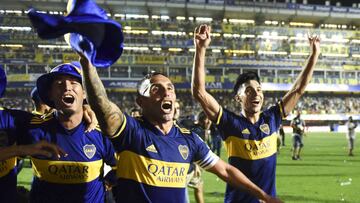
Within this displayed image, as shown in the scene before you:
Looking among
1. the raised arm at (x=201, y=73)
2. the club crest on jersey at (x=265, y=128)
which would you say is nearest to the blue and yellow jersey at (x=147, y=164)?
the raised arm at (x=201, y=73)

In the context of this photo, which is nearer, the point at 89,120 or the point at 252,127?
the point at 89,120

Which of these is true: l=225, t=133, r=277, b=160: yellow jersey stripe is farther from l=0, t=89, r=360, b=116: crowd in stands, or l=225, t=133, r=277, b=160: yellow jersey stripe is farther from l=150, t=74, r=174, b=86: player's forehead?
l=0, t=89, r=360, b=116: crowd in stands

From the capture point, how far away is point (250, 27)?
2283 inches

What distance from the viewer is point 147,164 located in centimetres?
302

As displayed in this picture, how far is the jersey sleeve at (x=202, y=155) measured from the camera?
3.40m

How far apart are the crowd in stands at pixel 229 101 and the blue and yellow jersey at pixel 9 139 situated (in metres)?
39.7

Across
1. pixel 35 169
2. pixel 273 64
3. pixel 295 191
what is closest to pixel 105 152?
pixel 35 169

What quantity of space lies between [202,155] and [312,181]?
898 centimetres

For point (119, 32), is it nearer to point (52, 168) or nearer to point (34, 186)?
point (52, 168)

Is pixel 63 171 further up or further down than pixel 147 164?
further down

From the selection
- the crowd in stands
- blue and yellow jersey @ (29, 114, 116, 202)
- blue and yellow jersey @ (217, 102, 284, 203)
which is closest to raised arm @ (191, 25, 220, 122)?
blue and yellow jersey @ (217, 102, 284, 203)

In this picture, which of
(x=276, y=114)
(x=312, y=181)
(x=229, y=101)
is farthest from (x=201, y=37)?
(x=229, y=101)

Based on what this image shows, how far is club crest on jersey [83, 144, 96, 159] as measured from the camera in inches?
134

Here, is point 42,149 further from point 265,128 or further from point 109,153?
point 265,128
